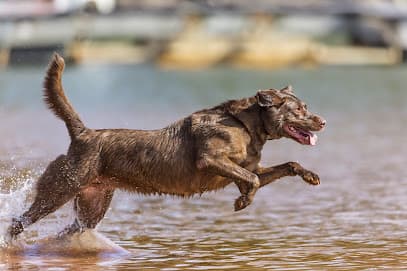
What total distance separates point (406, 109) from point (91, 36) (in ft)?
166

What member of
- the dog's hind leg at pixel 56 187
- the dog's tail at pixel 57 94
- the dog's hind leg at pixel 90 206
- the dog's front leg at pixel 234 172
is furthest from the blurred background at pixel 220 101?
the dog's tail at pixel 57 94

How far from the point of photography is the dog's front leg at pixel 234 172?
406 inches

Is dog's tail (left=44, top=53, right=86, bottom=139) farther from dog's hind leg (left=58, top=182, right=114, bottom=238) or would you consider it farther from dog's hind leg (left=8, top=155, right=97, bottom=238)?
dog's hind leg (left=58, top=182, right=114, bottom=238)

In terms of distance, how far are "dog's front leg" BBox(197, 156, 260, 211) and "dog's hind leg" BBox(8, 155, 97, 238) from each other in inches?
41.2

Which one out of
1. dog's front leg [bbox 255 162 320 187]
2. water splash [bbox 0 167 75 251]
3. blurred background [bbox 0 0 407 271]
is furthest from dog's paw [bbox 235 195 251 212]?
water splash [bbox 0 167 75 251]

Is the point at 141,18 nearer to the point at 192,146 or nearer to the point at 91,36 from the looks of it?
the point at 91,36

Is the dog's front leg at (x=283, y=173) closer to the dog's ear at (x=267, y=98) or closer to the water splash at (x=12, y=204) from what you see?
the dog's ear at (x=267, y=98)

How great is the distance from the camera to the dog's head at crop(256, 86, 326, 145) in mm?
10562

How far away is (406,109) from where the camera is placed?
98.3 ft

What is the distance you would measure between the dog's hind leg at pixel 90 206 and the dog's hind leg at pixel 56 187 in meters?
0.22

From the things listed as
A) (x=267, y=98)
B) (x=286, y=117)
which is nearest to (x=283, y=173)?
(x=286, y=117)

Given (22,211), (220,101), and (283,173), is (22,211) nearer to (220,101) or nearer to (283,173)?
(283,173)

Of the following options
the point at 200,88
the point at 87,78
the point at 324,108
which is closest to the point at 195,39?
the point at 87,78

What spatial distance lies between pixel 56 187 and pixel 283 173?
1928mm
